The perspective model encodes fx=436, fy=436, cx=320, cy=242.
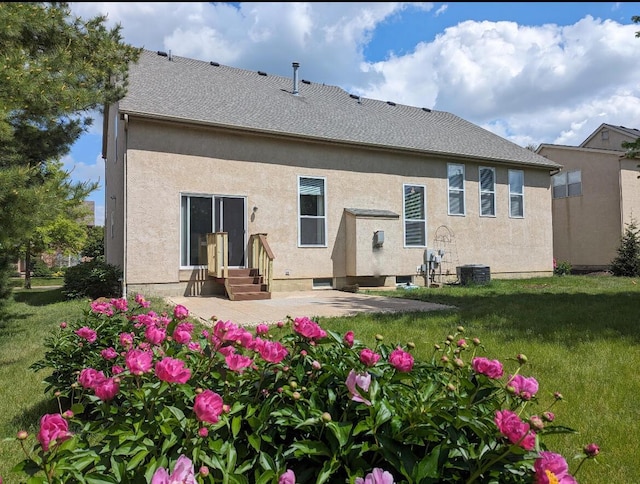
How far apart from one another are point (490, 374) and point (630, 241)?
18.8m

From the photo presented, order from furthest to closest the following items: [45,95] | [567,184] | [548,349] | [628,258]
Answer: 1. [567,184]
2. [628,258]
3. [45,95]
4. [548,349]

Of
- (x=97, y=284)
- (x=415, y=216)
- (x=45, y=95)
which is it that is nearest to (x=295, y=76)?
(x=415, y=216)

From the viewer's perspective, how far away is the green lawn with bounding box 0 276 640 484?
2.79 metres

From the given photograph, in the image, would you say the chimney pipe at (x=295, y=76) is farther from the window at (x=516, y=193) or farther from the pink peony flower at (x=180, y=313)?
the pink peony flower at (x=180, y=313)

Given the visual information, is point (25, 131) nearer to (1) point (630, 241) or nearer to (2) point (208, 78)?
(2) point (208, 78)

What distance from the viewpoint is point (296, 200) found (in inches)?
460

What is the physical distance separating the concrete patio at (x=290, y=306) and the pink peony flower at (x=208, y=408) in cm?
534

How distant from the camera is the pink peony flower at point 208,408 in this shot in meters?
1.28

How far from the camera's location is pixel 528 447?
1.17 metres

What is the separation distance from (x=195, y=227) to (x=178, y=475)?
32.3 feet

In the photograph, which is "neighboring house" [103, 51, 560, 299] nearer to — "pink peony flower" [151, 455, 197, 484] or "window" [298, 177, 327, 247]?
"window" [298, 177, 327, 247]

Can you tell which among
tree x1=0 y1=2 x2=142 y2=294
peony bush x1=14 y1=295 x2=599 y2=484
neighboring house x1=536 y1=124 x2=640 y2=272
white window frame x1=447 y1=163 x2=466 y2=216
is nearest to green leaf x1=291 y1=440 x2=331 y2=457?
peony bush x1=14 y1=295 x2=599 y2=484

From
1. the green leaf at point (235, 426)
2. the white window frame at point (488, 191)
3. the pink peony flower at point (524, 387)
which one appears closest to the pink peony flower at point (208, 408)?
the green leaf at point (235, 426)

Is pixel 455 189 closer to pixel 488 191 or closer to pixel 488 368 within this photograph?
pixel 488 191
